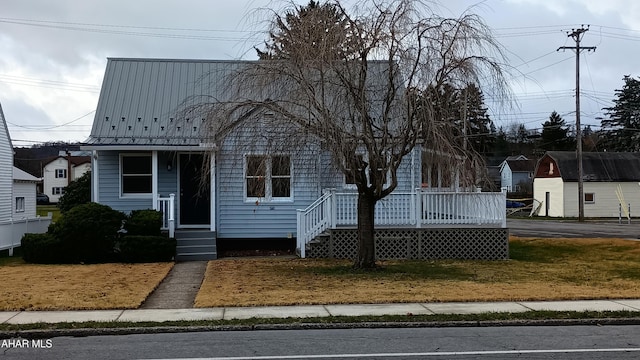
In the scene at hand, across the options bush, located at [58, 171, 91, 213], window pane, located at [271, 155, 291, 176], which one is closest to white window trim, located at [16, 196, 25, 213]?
bush, located at [58, 171, 91, 213]

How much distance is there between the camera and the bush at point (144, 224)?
1730cm

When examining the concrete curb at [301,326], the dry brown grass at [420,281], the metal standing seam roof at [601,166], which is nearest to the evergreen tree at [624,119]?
the metal standing seam roof at [601,166]

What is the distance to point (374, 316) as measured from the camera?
962cm

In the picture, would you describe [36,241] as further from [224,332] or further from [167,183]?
[224,332]

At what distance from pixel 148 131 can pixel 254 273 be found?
7.07 metres

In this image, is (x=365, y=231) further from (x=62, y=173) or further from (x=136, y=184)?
(x=62, y=173)

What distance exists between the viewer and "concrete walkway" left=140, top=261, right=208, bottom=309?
1097 cm

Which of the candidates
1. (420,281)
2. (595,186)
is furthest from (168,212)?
(595,186)

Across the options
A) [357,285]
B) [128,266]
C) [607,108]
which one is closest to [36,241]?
[128,266]

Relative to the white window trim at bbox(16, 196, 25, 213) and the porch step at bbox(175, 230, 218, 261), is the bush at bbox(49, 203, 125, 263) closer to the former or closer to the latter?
the porch step at bbox(175, 230, 218, 261)

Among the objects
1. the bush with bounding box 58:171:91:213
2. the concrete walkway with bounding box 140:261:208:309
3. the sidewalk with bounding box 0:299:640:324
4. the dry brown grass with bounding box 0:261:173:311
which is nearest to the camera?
the sidewalk with bounding box 0:299:640:324

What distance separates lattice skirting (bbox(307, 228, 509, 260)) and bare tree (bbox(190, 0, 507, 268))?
4.43 metres

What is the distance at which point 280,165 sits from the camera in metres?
14.4

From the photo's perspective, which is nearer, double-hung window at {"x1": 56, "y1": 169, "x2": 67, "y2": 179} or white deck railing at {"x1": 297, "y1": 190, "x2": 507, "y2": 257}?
white deck railing at {"x1": 297, "y1": 190, "x2": 507, "y2": 257}
